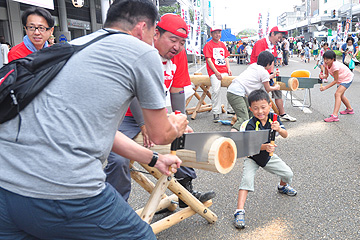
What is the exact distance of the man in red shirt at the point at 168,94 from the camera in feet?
7.90

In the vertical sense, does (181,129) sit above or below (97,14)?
below

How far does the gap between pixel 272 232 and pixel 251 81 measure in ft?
10.7

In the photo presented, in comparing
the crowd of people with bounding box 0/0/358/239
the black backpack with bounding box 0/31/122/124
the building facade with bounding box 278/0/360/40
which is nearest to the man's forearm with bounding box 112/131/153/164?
the crowd of people with bounding box 0/0/358/239

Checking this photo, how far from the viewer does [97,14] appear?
22719mm

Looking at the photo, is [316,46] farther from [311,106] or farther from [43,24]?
[43,24]

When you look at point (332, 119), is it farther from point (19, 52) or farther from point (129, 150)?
point (129, 150)

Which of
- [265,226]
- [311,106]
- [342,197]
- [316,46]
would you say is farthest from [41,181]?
[316,46]

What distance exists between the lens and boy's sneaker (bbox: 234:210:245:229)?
9.75 ft

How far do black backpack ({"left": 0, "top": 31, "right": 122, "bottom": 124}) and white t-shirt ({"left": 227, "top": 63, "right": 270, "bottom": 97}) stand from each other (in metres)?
4.58

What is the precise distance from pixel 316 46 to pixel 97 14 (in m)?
18.0

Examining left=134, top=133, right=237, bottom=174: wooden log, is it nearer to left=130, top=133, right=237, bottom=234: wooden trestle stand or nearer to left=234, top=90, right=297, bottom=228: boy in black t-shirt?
left=130, top=133, right=237, bottom=234: wooden trestle stand

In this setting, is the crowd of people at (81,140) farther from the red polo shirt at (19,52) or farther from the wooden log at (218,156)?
the red polo shirt at (19,52)

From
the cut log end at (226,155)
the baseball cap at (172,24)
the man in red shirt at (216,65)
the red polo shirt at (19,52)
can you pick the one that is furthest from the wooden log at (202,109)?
the cut log end at (226,155)

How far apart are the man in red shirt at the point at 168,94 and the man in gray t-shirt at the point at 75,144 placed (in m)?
0.96
